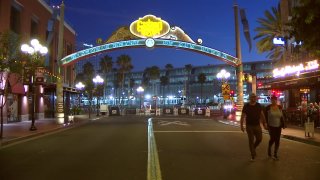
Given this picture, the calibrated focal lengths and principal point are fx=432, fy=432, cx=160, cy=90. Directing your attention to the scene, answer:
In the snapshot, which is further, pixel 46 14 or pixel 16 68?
pixel 46 14

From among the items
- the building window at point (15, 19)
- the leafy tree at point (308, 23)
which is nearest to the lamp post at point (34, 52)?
the building window at point (15, 19)

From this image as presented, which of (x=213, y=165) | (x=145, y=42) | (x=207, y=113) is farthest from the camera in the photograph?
(x=207, y=113)

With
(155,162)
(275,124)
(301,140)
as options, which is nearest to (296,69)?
(301,140)

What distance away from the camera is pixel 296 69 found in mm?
31125

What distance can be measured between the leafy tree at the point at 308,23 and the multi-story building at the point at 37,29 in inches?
741

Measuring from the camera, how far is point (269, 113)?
13148 millimetres

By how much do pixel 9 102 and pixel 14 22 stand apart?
6733 mm

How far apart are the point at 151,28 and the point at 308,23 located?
22711 mm

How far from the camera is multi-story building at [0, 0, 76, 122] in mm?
34256

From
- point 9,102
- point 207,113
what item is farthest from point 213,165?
point 207,113

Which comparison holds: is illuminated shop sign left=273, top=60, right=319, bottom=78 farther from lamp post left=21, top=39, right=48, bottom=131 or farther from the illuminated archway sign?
lamp post left=21, top=39, right=48, bottom=131

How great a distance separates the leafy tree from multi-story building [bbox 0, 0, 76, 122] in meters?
18.8

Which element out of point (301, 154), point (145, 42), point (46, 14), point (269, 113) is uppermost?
point (46, 14)

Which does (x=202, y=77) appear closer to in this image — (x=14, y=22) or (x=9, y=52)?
(x=14, y=22)
